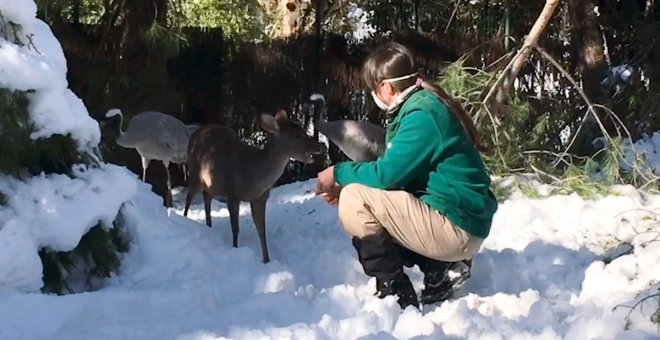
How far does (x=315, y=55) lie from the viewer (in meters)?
10.3

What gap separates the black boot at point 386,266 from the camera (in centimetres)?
407

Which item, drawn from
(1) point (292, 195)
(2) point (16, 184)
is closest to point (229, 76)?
(1) point (292, 195)

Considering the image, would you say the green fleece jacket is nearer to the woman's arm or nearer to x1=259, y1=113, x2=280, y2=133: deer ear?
the woman's arm

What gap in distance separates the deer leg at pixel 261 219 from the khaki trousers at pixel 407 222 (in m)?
1.62

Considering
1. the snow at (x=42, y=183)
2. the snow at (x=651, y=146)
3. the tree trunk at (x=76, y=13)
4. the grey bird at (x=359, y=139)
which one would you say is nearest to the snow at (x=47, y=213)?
the snow at (x=42, y=183)

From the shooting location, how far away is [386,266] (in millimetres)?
4109

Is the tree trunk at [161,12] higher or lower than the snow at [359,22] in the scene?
higher

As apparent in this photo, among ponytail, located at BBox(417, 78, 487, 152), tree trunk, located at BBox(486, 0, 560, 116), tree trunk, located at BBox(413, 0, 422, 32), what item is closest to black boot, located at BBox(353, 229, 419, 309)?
ponytail, located at BBox(417, 78, 487, 152)

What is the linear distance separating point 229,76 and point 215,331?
22.1ft

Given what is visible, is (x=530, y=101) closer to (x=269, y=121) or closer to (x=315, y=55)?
(x=315, y=55)

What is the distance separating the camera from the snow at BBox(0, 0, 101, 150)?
4.21 meters

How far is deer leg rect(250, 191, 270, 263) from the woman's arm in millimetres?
1821

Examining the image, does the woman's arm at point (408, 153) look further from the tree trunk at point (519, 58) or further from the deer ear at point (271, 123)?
the tree trunk at point (519, 58)

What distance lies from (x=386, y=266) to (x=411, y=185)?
1.24 ft
